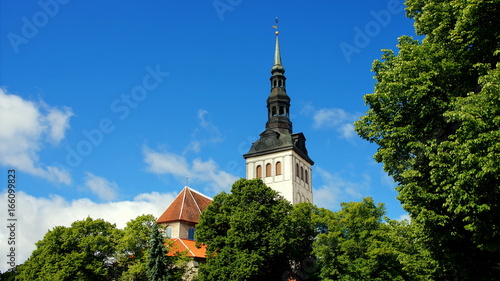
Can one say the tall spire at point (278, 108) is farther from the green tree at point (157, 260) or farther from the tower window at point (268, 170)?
the green tree at point (157, 260)

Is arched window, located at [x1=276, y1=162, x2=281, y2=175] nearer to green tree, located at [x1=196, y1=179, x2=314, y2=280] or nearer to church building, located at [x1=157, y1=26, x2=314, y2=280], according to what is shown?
church building, located at [x1=157, y1=26, x2=314, y2=280]

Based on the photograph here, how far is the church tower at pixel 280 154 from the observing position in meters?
51.2

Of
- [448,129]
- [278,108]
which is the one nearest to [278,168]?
[278,108]

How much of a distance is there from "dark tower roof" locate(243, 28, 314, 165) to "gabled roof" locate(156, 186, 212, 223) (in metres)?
8.07

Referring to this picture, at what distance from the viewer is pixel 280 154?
52188 millimetres

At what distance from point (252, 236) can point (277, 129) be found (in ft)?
74.0

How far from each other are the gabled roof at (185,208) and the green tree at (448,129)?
32.6 metres

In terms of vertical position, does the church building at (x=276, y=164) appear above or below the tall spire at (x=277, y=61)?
below

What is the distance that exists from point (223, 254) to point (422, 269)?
17150 mm

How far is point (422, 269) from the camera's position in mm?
18984

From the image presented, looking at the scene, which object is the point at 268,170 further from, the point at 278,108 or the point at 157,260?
the point at 157,260

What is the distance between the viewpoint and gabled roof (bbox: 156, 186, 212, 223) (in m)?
47.7

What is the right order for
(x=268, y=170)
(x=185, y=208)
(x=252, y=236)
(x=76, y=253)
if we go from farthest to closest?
(x=268, y=170)
(x=185, y=208)
(x=76, y=253)
(x=252, y=236)

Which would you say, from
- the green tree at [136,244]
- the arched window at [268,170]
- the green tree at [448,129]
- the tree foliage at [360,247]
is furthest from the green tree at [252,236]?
the green tree at [448,129]
